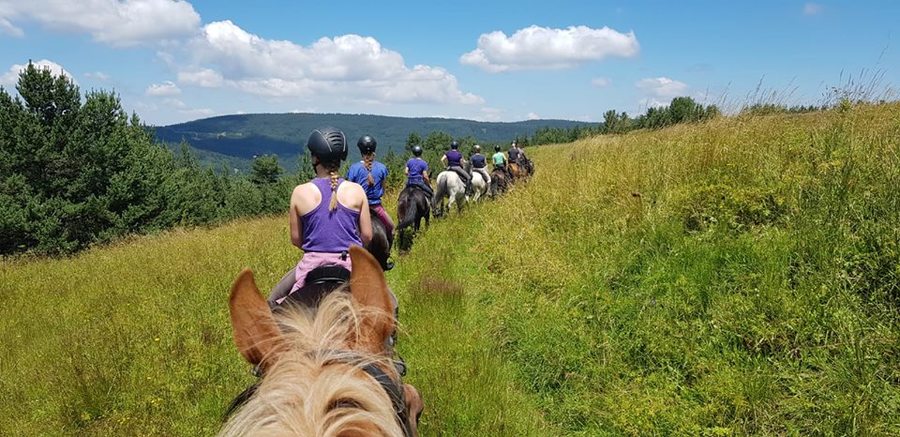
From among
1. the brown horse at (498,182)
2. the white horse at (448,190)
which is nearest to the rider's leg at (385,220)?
the white horse at (448,190)

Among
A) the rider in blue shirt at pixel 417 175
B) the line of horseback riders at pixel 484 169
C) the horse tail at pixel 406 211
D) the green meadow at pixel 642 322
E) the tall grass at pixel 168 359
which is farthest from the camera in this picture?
the line of horseback riders at pixel 484 169

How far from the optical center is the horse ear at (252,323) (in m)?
1.60

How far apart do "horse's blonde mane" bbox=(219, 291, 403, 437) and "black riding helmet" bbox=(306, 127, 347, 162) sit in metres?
2.07

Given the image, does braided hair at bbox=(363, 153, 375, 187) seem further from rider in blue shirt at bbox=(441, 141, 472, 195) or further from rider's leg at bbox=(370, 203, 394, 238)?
rider in blue shirt at bbox=(441, 141, 472, 195)

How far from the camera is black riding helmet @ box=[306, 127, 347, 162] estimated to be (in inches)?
134

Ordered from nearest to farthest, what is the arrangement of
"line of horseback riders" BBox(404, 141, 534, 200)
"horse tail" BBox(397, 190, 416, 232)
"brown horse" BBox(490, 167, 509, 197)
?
1. "horse tail" BBox(397, 190, 416, 232)
2. "line of horseback riders" BBox(404, 141, 534, 200)
3. "brown horse" BBox(490, 167, 509, 197)

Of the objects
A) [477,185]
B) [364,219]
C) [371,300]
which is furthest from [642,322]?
[477,185]

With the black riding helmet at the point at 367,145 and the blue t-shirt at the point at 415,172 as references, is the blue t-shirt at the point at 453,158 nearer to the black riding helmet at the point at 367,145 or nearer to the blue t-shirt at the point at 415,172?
the blue t-shirt at the point at 415,172

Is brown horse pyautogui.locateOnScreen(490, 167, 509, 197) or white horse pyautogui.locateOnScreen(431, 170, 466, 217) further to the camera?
brown horse pyautogui.locateOnScreen(490, 167, 509, 197)

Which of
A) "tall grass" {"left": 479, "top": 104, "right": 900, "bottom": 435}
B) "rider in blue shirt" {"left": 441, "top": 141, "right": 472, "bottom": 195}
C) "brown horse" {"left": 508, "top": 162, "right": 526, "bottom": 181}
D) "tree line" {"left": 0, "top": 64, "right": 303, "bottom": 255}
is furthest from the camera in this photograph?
"tree line" {"left": 0, "top": 64, "right": 303, "bottom": 255}

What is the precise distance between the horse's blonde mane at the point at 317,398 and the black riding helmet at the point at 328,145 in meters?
2.07

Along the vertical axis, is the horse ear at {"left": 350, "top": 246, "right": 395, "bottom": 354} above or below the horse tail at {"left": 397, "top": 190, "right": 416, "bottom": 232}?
above

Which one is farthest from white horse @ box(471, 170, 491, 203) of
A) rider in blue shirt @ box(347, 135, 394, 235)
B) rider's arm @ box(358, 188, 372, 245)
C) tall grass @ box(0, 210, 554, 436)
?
rider's arm @ box(358, 188, 372, 245)

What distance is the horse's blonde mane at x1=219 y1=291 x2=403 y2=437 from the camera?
105 centimetres
